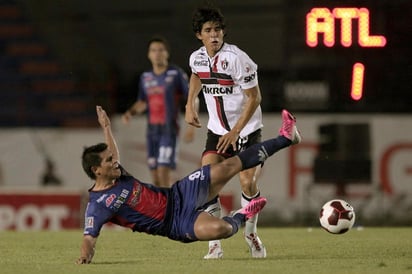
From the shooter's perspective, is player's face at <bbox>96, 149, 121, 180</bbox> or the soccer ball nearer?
player's face at <bbox>96, 149, 121, 180</bbox>

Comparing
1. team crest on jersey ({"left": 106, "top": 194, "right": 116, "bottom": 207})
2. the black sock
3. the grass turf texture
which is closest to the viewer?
the grass turf texture

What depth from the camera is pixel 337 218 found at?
8.53 meters

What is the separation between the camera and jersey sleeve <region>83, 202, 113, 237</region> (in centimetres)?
787

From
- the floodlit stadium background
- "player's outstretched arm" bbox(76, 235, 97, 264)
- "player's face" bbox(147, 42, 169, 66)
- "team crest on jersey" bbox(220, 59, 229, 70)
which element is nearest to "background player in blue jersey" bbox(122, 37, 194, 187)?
"player's face" bbox(147, 42, 169, 66)

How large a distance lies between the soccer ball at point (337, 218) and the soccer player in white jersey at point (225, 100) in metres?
0.53

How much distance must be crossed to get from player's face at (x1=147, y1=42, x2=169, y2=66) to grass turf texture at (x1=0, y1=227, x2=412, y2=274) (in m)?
2.26

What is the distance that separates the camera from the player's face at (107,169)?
803 centimetres

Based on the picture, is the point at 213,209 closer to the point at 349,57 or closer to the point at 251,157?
the point at 251,157

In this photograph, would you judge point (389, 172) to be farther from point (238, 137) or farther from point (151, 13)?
point (238, 137)

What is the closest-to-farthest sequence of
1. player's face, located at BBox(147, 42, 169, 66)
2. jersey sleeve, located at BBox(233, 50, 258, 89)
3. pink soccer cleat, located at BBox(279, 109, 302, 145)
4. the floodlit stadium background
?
pink soccer cleat, located at BBox(279, 109, 302, 145), jersey sleeve, located at BBox(233, 50, 258, 89), player's face, located at BBox(147, 42, 169, 66), the floodlit stadium background

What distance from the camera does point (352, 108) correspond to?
16.3 m

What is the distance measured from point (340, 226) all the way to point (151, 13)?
10.2 m

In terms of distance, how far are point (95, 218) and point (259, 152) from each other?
4.16 feet

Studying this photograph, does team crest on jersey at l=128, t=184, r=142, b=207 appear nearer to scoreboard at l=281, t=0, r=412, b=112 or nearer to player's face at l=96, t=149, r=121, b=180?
player's face at l=96, t=149, r=121, b=180
